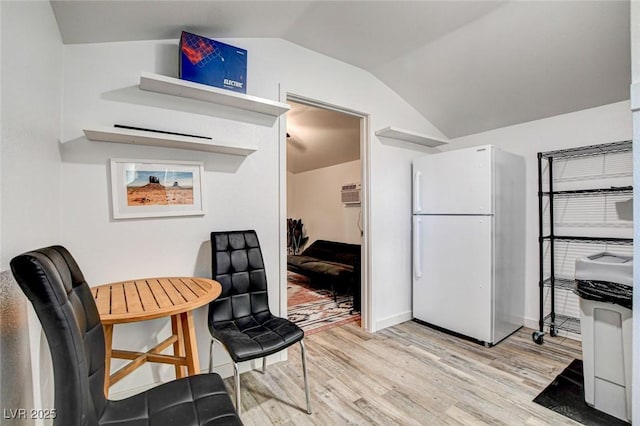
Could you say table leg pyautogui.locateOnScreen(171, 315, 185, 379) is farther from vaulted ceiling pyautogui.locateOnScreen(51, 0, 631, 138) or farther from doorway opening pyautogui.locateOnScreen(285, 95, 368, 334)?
vaulted ceiling pyautogui.locateOnScreen(51, 0, 631, 138)

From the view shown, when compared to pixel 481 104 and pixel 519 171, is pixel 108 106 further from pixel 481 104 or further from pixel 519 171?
pixel 519 171

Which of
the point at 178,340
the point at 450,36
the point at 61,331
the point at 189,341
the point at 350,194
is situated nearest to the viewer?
the point at 61,331

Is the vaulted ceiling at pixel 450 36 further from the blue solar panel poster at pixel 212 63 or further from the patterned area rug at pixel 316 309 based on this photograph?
the patterned area rug at pixel 316 309

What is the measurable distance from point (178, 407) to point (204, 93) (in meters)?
1.74

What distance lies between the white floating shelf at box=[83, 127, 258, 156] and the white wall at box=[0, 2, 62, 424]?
211mm

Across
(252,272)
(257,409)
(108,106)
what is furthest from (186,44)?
(257,409)

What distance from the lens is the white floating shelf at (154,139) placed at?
1.59 m

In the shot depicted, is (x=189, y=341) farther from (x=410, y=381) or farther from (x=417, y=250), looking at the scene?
(x=417, y=250)

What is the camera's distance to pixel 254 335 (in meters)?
1.72

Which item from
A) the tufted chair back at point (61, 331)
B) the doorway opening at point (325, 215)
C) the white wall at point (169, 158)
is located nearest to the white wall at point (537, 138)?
the white wall at point (169, 158)

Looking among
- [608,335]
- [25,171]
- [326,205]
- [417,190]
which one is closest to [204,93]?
[25,171]

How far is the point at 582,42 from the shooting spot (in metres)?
2.04

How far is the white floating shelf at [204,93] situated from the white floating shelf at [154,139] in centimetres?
31

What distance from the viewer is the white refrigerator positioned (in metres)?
2.54
